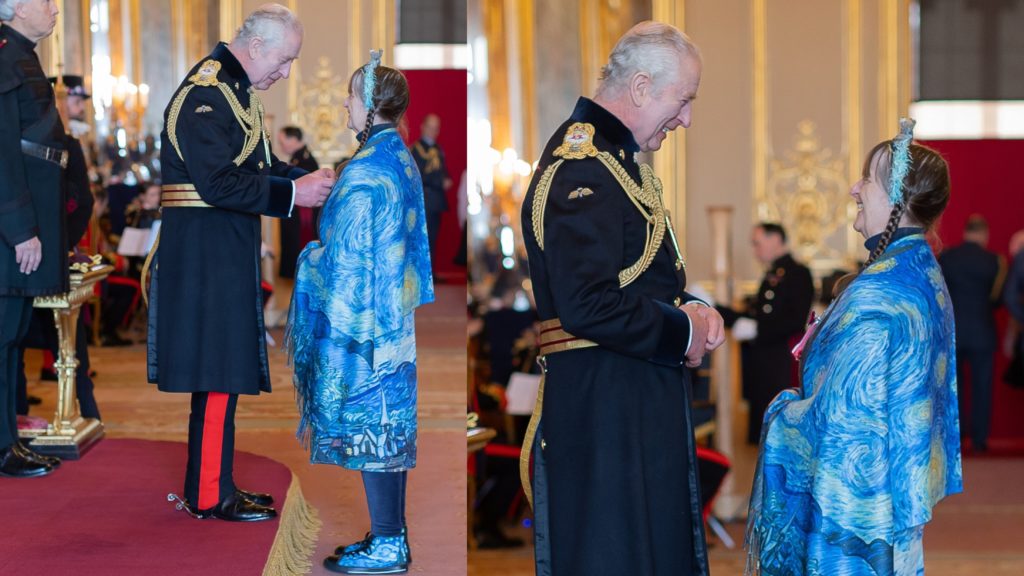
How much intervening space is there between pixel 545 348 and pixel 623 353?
0.19 metres

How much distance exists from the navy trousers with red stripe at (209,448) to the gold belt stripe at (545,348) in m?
1.31

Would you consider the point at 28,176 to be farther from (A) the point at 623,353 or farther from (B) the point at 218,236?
(A) the point at 623,353

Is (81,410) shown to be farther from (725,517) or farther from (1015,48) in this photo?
(1015,48)

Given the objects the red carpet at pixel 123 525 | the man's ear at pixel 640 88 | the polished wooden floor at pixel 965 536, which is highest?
the man's ear at pixel 640 88

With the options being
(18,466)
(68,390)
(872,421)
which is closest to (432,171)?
(68,390)

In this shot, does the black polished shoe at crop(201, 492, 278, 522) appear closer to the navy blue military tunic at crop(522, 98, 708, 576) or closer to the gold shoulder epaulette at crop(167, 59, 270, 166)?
the gold shoulder epaulette at crop(167, 59, 270, 166)

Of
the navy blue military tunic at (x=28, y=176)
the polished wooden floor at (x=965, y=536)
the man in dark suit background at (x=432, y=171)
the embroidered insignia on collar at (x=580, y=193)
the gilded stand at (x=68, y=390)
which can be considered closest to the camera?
the embroidered insignia on collar at (x=580, y=193)

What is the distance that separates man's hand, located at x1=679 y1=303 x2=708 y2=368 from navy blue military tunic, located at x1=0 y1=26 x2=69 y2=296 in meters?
2.38

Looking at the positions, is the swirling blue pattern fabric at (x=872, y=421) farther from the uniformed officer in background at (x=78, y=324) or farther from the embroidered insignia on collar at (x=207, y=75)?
the uniformed officer in background at (x=78, y=324)

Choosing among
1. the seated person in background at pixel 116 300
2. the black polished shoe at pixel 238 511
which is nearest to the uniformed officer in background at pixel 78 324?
the black polished shoe at pixel 238 511

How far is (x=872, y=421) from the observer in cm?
257

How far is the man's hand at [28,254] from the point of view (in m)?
3.86

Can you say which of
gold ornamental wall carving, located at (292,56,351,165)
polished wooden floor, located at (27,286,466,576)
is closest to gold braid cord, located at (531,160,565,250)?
polished wooden floor, located at (27,286,466,576)

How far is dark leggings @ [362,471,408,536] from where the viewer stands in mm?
3396
